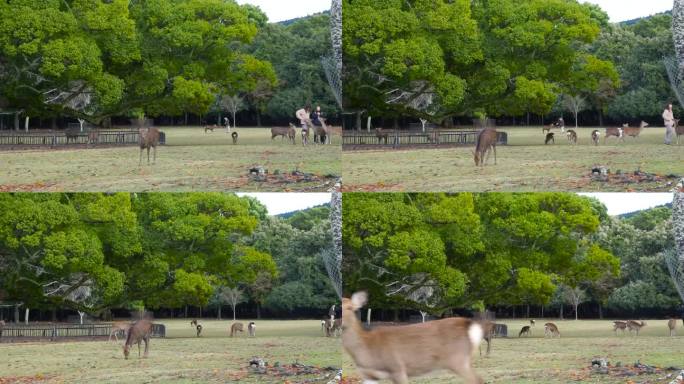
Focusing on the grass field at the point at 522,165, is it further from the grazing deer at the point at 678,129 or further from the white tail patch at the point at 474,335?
the white tail patch at the point at 474,335

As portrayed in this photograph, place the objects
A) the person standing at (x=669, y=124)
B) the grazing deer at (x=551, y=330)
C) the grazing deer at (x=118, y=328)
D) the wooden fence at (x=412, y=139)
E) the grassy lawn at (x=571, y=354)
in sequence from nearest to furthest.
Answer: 1. the grassy lawn at (x=571, y=354)
2. the grazing deer at (x=551, y=330)
3. the grazing deer at (x=118, y=328)
4. the person standing at (x=669, y=124)
5. the wooden fence at (x=412, y=139)

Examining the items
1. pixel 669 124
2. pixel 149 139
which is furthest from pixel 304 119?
pixel 669 124

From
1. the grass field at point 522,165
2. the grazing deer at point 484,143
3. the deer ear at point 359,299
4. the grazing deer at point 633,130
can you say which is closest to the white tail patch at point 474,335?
the deer ear at point 359,299

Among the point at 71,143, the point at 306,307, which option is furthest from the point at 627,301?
the point at 71,143

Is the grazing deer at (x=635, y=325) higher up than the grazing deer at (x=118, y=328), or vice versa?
the grazing deer at (x=635, y=325)

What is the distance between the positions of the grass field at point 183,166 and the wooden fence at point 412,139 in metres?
0.45

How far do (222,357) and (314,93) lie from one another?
198 inches

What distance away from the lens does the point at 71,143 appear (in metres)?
25.1

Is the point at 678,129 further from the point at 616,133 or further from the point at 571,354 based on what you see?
the point at 571,354

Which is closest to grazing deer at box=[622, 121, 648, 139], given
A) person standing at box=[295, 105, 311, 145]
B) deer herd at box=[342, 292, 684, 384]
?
person standing at box=[295, 105, 311, 145]

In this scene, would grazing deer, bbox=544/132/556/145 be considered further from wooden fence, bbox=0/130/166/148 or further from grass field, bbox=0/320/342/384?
wooden fence, bbox=0/130/166/148

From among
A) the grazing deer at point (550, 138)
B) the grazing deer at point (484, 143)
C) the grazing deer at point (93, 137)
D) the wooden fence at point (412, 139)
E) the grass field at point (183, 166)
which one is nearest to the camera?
the grazing deer at point (484, 143)

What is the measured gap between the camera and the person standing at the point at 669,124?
929 inches

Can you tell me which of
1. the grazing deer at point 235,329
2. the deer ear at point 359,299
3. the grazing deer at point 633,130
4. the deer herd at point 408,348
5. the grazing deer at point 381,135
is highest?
the grazing deer at point 633,130
